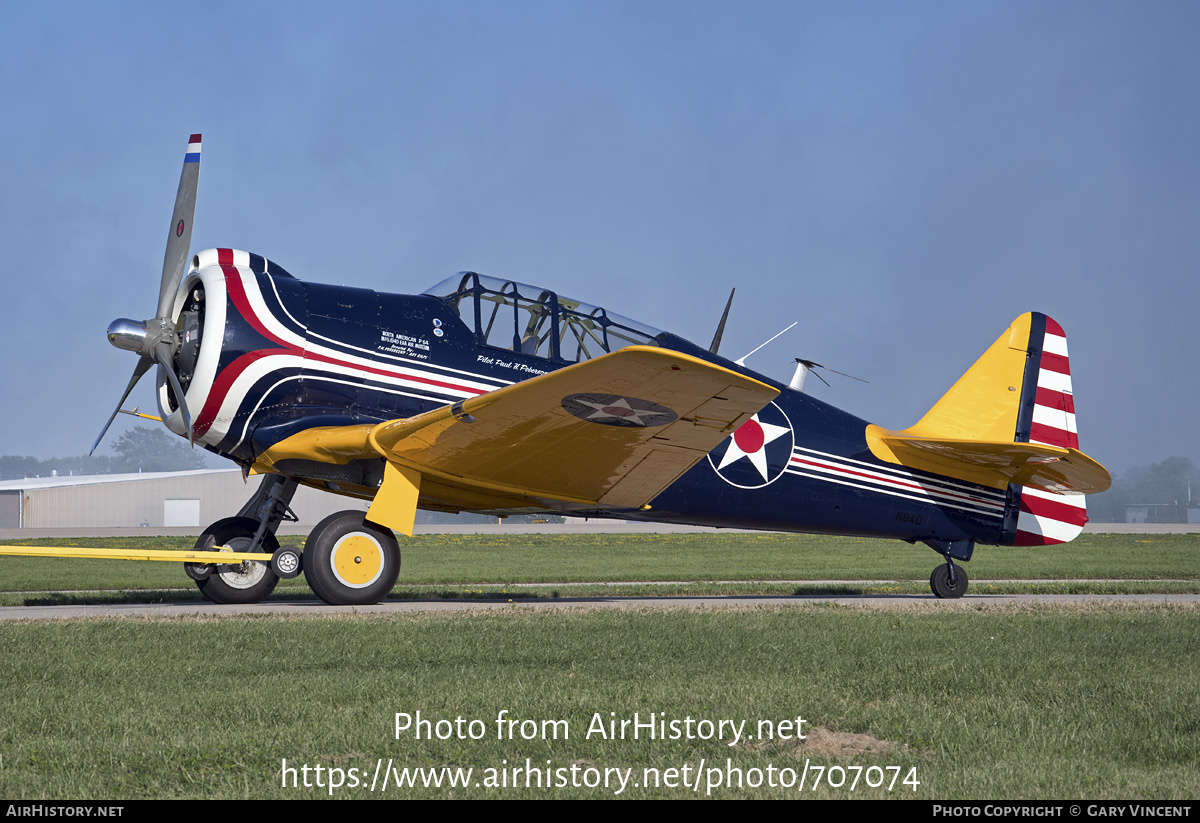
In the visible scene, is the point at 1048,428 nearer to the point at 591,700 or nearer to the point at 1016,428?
the point at 1016,428

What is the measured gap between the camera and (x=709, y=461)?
1030cm

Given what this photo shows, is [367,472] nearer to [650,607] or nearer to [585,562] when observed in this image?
[650,607]

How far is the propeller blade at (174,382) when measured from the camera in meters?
9.16

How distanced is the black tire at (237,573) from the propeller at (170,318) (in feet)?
4.39

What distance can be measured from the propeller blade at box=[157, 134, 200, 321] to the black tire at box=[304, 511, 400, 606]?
9.50 feet

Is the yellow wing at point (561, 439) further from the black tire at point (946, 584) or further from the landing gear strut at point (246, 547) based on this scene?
the black tire at point (946, 584)

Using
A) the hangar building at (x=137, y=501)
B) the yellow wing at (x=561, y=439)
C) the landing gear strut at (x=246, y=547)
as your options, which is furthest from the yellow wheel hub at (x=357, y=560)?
the hangar building at (x=137, y=501)

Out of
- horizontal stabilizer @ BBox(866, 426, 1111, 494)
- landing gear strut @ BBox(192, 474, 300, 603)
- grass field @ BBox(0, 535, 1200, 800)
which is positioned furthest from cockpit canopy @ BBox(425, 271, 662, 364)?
horizontal stabilizer @ BBox(866, 426, 1111, 494)

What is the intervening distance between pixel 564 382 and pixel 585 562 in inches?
569

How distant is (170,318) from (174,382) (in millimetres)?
820

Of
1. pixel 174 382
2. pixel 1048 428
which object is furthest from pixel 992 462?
pixel 174 382

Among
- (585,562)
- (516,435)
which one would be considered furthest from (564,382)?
(585,562)

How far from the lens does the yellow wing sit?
7.12 m

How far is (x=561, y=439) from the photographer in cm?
844
